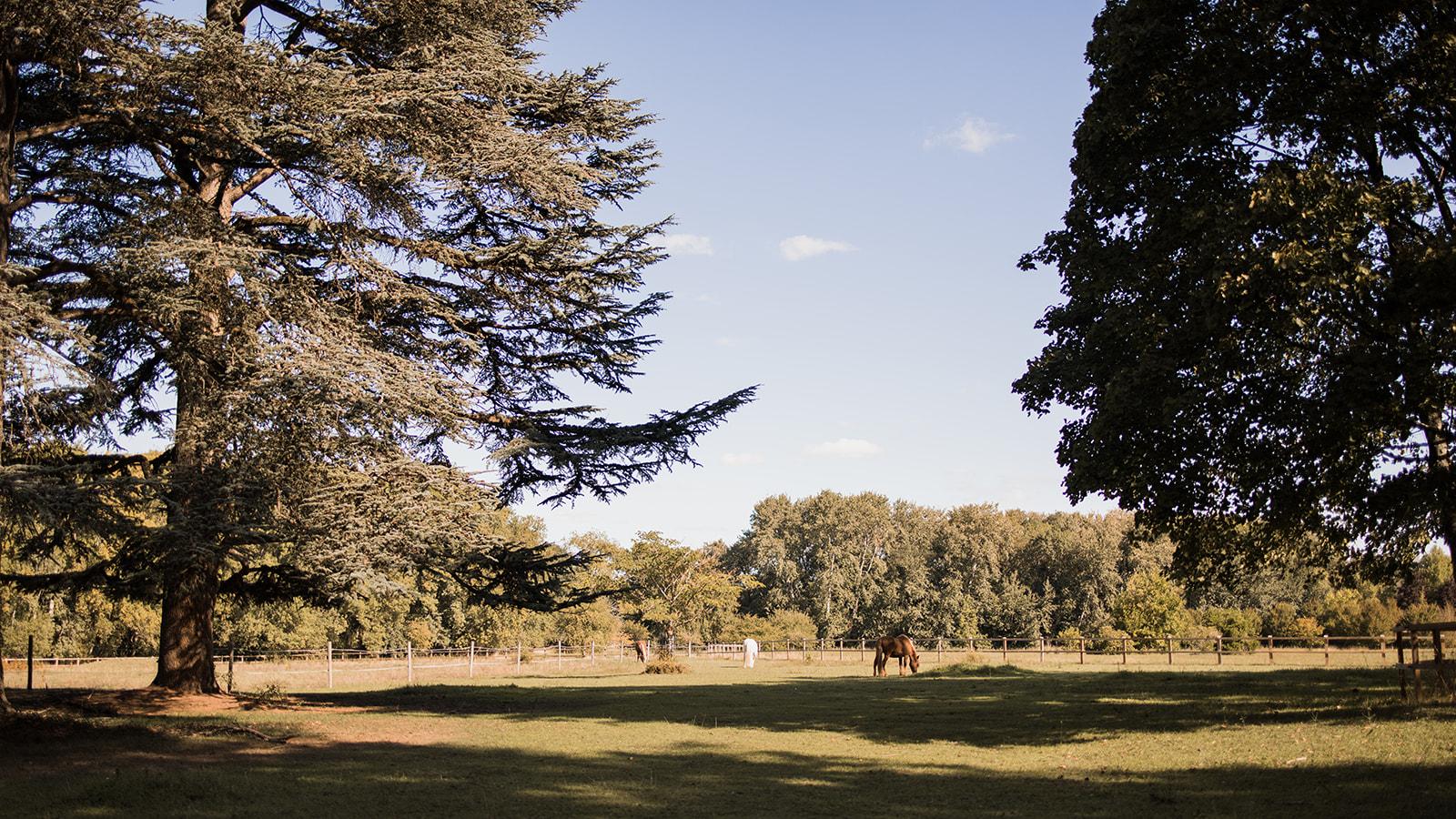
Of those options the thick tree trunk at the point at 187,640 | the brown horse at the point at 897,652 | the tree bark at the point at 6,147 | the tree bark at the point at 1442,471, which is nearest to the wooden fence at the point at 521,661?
the brown horse at the point at 897,652

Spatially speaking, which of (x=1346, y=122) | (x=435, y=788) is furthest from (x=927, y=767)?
(x=1346, y=122)

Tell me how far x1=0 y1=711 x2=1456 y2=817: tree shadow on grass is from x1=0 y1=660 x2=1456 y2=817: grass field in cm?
4

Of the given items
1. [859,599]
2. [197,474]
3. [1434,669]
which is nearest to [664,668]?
[197,474]

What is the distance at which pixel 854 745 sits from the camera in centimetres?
1281

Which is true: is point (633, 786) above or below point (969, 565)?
above

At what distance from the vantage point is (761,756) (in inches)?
465

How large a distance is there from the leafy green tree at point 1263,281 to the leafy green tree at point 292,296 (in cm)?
783

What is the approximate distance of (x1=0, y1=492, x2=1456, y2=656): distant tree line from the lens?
48.9 metres

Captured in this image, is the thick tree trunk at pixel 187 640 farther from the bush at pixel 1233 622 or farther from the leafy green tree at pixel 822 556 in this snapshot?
the leafy green tree at pixel 822 556

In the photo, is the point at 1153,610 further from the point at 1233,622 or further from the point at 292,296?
the point at 292,296

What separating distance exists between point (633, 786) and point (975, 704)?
1057cm

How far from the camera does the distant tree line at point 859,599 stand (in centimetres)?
4888

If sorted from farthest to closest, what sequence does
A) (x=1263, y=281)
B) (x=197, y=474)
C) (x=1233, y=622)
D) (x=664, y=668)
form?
(x=1233, y=622) < (x=664, y=668) < (x=197, y=474) < (x=1263, y=281)

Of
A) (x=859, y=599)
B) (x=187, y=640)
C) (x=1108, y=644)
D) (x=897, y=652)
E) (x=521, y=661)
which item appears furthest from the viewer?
(x=859, y=599)
